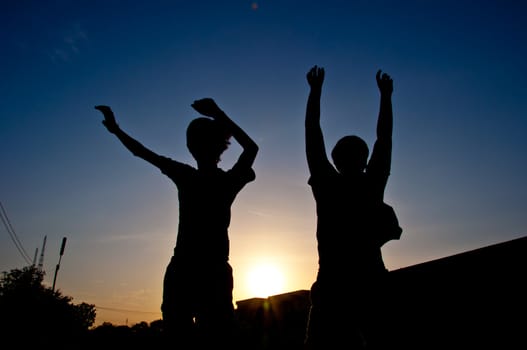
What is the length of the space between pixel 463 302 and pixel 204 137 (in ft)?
8.18

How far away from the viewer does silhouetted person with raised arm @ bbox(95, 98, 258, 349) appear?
239cm

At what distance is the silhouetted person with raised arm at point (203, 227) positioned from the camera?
239 cm

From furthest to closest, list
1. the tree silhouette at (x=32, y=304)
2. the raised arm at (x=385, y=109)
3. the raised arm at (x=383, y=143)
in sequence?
the tree silhouette at (x=32, y=304), the raised arm at (x=385, y=109), the raised arm at (x=383, y=143)

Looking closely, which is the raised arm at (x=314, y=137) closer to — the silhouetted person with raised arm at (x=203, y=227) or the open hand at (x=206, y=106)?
the silhouetted person with raised arm at (x=203, y=227)

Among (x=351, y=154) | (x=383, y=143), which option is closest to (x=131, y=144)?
(x=351, y=154)

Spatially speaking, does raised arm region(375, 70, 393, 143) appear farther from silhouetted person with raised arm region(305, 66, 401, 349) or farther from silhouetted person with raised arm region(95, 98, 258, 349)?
silhouetted person with raised arm region(95, 98, 258, 349)

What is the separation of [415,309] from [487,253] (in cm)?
70

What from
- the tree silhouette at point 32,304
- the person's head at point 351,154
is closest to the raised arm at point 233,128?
the person's head at point 351,154

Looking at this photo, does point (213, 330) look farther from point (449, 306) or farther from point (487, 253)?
point (487, 253)

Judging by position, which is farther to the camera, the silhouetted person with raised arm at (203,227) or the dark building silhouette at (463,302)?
the silhouetted person with raised arm at (203,227)

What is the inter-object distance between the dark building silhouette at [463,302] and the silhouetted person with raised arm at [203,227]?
3.94 ft

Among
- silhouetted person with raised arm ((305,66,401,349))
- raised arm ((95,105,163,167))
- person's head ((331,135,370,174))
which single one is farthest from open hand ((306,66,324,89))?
raised arm ((95,105,163,167))

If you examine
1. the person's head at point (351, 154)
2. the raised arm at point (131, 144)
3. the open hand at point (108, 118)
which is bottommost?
the person's head at point (351, 154)

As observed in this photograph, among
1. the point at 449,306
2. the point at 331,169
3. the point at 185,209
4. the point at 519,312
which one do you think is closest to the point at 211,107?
the point at 185,209
